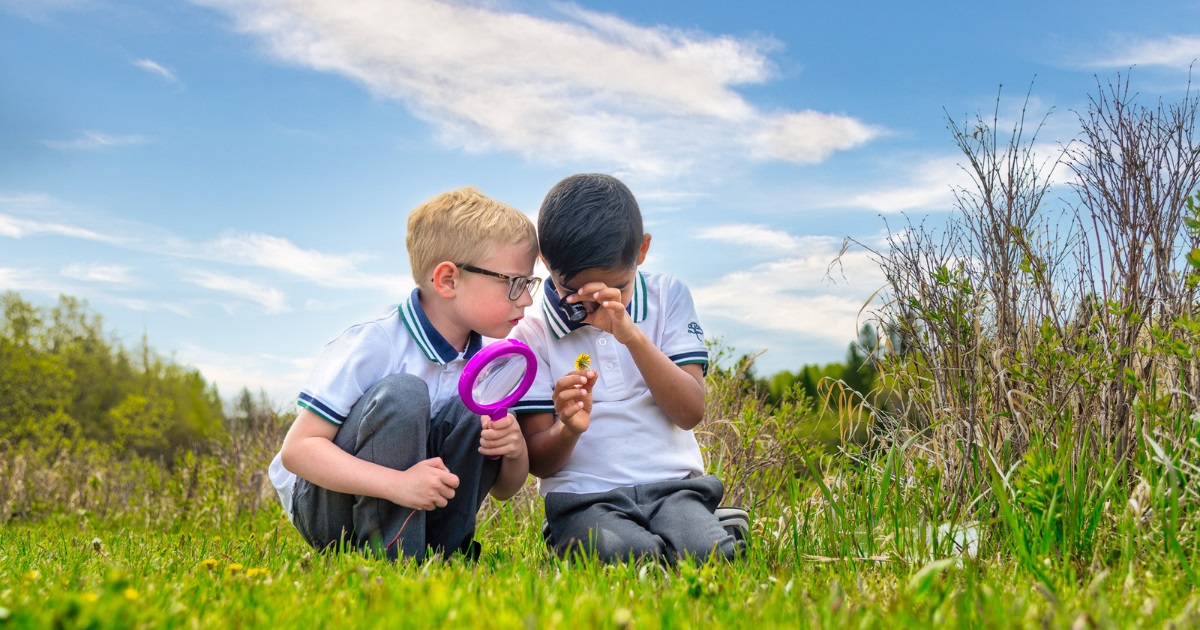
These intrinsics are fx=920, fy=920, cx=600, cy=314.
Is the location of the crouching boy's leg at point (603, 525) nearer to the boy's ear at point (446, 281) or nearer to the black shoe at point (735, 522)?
the black shoe at point (735, 522)

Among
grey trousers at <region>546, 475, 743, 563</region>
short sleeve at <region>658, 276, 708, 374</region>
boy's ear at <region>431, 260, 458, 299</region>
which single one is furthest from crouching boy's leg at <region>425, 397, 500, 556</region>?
short sleeve at <region>658, 276, 708, 374</region>

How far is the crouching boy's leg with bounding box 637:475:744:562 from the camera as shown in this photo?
3537mm

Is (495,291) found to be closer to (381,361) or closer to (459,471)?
(381,361)

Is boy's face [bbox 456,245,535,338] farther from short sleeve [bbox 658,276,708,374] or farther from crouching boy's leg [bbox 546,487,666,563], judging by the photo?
crouching boy's leg [bbox 546,487,666,563]

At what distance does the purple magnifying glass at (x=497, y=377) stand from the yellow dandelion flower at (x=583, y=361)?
0.17 meters

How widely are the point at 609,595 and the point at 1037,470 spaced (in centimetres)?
156

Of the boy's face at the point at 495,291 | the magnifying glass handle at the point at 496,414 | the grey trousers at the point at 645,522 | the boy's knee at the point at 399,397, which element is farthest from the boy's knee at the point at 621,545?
the boy's face at the point at 495,291

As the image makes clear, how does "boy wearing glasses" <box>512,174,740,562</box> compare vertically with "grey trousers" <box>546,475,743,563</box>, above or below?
above

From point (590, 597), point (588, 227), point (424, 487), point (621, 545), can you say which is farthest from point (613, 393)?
point (590, 597)

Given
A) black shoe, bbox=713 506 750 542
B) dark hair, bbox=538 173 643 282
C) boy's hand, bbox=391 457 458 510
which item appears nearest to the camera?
boy's hand, bbox=391 457 458 510

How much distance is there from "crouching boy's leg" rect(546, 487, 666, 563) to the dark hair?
923mm

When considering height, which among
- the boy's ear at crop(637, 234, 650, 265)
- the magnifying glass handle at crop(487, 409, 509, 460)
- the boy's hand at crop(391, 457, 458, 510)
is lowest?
the boy's hand at crop(391, 457, 458, 510)

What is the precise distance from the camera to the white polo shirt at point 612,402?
3807mm

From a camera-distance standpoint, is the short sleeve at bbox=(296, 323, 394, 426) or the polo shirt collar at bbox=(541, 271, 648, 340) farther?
the polo shirt collar at bbox=(541, 271, 648, 340)
